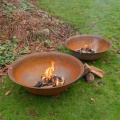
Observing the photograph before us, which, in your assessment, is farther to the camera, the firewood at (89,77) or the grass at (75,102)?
the firewood at (89,77)

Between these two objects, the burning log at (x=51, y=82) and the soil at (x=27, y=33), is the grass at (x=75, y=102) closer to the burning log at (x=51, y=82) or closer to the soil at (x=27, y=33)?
the burning log at (x=51, y=82)

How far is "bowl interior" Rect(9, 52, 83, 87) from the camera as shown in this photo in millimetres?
3650

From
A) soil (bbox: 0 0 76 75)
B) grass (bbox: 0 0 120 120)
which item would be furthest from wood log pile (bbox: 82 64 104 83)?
soil (bbox: 0 0 76 75)

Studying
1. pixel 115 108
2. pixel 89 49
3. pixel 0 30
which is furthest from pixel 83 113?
pixel 0 30

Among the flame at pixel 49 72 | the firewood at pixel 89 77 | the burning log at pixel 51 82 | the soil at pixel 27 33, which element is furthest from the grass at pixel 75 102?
the soil at pixel 27 33

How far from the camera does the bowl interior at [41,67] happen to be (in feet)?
12.0

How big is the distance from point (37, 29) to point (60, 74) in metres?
2.64

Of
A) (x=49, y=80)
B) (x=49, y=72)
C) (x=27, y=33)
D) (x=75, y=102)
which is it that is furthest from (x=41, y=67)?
(x=27, y=33)

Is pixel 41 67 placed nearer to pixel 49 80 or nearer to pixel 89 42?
pixel 49 80

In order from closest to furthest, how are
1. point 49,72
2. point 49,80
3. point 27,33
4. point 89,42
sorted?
1. point 49,80
2. point 49,72
3. point 89,42
4. point 27,33

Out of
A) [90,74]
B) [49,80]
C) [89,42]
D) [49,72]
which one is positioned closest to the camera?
[49,80]

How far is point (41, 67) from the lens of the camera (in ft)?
13.2

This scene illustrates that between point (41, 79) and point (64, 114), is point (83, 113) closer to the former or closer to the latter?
point (64, 114)

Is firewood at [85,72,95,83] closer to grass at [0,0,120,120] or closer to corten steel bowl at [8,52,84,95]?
grass at [0,0,120,120]
